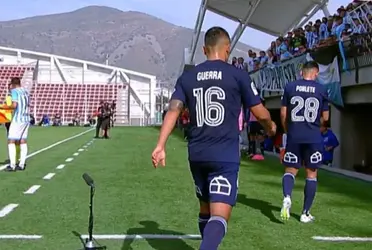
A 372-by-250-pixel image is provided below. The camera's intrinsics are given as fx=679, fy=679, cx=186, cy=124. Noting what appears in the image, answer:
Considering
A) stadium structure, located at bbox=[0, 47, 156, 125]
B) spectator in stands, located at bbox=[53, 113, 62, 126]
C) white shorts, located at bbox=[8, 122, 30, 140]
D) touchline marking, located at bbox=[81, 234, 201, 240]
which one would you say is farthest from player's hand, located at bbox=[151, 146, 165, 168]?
stadium structure, located at bbox=[0, 47, 156, 125]

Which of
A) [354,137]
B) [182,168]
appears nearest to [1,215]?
[182,168]

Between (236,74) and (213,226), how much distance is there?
121cm

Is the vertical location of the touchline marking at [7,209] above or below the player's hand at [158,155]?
below

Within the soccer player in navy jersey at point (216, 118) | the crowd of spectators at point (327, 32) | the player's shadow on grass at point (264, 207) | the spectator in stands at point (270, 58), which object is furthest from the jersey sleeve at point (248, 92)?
the spectator in stands at point (270, 58)

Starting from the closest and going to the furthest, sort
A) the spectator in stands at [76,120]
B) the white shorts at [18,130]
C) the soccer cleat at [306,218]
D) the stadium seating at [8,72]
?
1. the soccer cleat at [306,218]
2. the white shorts at [18,130]
3. the spectator in stands at [76,120]
4. the stadium seating at [8,72]

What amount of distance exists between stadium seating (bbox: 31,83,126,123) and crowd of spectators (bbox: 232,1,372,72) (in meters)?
46.6

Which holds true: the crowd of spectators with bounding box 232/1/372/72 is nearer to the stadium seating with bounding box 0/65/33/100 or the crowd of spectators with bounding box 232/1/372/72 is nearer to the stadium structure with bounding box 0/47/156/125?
the stadium structure with bounding box 0/47/156/125

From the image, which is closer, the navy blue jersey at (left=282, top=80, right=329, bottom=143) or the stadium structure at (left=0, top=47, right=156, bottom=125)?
the navy blue jersey at (left=282, top=80, right=329, bottom=143)

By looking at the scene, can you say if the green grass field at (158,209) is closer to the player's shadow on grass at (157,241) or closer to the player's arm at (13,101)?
the player's shadow on grass at (157,241)

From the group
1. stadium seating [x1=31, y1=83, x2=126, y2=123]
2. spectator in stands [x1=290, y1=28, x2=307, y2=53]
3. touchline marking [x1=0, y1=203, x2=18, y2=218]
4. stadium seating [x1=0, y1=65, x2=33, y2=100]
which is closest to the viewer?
touchline marking [x1=0, y1=203, x2=18, y2=218]

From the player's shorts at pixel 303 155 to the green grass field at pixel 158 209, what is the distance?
75 cm

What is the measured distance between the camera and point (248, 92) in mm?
5414

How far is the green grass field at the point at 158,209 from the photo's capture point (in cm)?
726

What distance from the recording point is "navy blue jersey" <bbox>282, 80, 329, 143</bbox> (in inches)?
330
